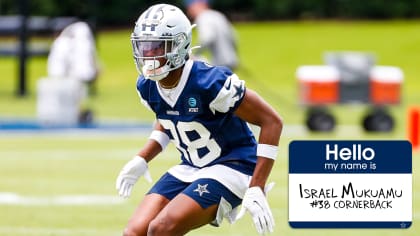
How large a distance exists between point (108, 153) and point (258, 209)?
10.4 m

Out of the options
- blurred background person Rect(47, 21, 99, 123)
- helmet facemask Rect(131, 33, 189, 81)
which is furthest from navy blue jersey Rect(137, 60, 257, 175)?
blurred background person Rect(47, 21, 99, 123)

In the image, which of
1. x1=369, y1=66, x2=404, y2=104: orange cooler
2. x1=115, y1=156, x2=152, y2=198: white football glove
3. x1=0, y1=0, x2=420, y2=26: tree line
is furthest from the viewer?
x1=0, y1=0, x2=420, y2=26: tree line

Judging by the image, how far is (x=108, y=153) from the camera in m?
18.2

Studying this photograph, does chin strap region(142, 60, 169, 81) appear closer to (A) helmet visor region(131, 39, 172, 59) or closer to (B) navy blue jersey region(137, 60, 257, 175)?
(A) helmet visor region(131, 39, 172, 59)

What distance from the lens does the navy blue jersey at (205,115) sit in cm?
816

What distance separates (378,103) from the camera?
21750mm

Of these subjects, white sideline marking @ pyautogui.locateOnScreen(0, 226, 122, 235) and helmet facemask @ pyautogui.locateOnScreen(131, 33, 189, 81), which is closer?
helmet facemask @ pyautogui.locateOnScreen(131, 33, 189, 81)

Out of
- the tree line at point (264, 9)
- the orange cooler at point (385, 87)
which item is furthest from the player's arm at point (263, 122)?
the tree line at point (264, 9)

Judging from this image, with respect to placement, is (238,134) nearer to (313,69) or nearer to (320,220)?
(320,220)

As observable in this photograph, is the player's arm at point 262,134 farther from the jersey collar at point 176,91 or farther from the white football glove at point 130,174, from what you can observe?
the white football glove at point 130,174

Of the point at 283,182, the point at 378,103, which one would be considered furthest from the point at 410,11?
the point at 283,182

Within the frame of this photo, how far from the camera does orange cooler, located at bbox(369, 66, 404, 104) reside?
21500 millimetres

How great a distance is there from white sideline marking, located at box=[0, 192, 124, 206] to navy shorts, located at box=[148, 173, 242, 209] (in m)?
4.87

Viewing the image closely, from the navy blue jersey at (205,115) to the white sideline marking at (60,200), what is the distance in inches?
192
